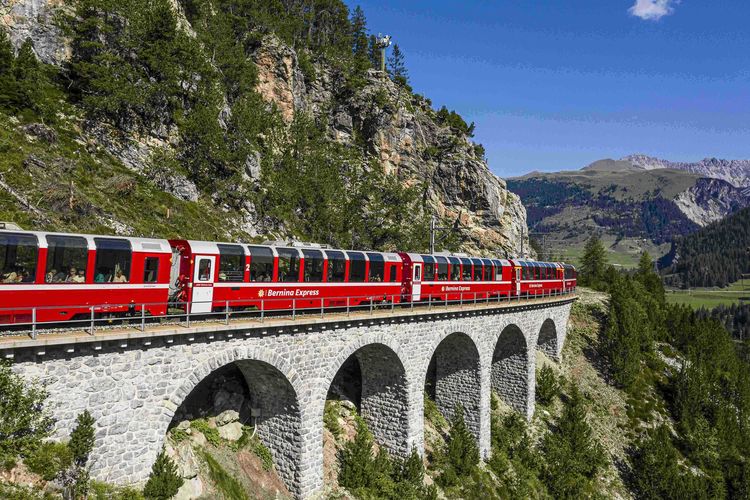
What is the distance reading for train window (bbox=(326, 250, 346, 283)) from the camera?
2412 cm

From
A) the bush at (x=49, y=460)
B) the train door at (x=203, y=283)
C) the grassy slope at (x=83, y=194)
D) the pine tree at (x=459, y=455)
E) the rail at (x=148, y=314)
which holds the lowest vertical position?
the pine tree at (x=459, y=455)

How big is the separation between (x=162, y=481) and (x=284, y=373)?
19.4ft

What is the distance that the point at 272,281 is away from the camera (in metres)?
21.3

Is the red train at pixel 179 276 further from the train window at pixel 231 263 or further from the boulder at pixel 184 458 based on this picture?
the boulder at pixel 184 458

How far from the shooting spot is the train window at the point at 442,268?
31.8 meters

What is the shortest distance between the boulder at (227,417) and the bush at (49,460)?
833 centimetres

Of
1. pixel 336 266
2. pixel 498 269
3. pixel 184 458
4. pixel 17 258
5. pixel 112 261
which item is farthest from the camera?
pixel 498 269

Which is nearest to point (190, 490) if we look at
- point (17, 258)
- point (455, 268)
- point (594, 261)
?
point (17, 258)

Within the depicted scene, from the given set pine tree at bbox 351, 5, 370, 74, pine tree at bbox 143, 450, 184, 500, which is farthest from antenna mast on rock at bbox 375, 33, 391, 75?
pine tree at bbox 143, 450, 184, 500

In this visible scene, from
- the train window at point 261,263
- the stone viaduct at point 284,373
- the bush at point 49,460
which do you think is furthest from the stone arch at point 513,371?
the bush at point 49,460

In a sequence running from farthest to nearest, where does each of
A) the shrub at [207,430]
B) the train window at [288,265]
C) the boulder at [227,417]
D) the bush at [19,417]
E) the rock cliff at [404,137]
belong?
1. the rock cliff at [404,137]
2. the train window at [288,265]
3. the boulder at [227,417]
4. the shrub at [207,430]
5. the bush at [19,417]

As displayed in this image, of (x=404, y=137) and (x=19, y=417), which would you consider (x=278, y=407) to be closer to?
(x=19, y=417)

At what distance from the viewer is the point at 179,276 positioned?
758 inches

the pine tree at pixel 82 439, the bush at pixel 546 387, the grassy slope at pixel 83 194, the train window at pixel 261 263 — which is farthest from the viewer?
the bush at pixel 546 387
